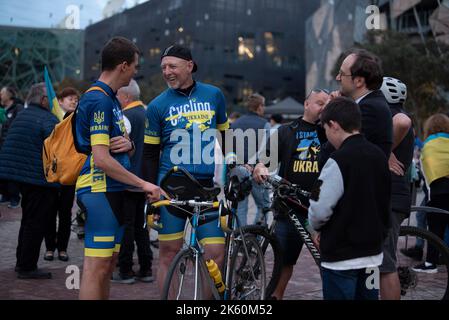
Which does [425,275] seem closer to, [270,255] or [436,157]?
[436,157]

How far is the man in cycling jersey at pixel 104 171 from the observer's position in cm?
348

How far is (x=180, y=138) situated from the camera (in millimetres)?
4250

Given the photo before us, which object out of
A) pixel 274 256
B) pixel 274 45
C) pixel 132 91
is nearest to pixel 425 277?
pixel 274 256

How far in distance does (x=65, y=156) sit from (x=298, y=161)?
6.50ft

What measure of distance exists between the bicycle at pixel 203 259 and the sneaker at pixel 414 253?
2.78 m

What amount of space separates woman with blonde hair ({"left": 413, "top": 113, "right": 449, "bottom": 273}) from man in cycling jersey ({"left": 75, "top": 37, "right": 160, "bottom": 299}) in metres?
4.67

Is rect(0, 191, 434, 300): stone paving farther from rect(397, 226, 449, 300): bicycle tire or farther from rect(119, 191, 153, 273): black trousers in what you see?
rect(397, 226, 449, 300): bicycle tire

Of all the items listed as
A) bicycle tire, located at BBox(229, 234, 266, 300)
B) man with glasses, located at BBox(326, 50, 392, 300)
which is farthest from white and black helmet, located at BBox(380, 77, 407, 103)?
bicycle tire, located at BBox(229, 234, 266, 300)

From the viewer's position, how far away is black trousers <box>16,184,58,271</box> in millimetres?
6113

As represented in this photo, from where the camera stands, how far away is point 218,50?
80.2 m

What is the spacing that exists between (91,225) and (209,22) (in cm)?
7691

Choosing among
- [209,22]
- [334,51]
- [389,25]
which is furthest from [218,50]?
[389,25]

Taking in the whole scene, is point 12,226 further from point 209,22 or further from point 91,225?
point 209,22
